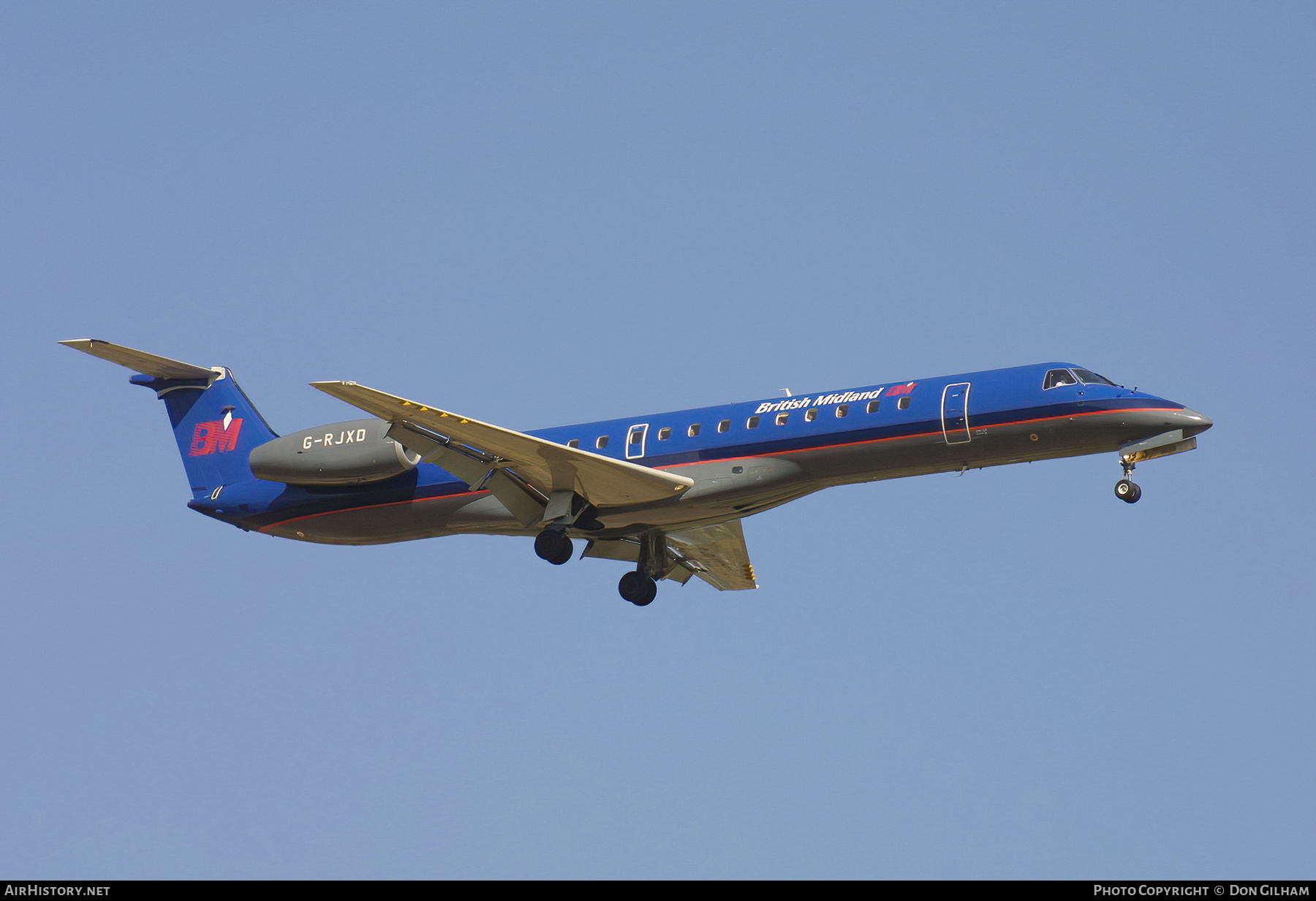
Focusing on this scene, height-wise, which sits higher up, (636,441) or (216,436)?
(216,436)

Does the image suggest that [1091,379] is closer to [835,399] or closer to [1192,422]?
[1192,422]

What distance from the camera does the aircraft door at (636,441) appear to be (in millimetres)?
24891

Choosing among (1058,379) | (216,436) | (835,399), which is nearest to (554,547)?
(835,399)

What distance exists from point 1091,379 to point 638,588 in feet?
28.3

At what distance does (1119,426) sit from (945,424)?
7.93ft

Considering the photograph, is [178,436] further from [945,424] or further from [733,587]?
[945,424]

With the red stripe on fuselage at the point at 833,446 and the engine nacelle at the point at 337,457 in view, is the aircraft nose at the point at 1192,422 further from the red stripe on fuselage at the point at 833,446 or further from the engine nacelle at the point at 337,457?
the engine nacelle at the point at 337,457

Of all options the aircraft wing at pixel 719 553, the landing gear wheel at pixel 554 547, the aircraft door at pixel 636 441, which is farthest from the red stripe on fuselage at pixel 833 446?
the aircraft wing at pixel 719 553

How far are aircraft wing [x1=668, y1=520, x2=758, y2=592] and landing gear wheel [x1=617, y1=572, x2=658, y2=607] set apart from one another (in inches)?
33.0

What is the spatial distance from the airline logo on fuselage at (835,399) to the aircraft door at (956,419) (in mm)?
683

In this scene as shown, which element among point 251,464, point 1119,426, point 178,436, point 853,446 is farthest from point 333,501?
point 1119,426

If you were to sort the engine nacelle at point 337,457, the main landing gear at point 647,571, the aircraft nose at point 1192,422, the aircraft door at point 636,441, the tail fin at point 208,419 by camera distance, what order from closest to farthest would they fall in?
the aircraft nose at point 1192,422 → the aircraft door at point 636,441 → the engine nacelle at point 337,457 → the main landing gear at point 647,571 → the tail fin at point 208,419

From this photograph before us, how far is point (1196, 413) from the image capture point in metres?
22.3

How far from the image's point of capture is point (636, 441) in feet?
82.1
